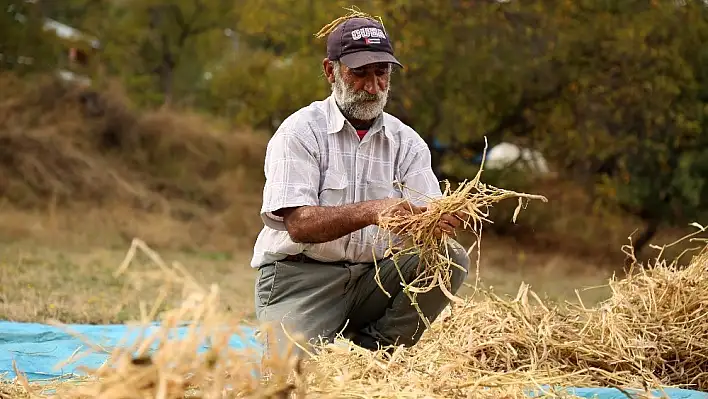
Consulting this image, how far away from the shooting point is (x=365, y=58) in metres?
3.83

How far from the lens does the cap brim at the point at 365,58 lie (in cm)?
381

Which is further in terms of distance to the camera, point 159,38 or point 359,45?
point 159,38

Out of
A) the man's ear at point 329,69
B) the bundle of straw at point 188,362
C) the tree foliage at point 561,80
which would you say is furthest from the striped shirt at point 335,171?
the tree foliage at point 561,80

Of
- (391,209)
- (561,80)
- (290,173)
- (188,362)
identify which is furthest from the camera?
(561,80)

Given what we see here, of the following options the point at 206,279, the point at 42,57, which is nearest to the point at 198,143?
the point at 42,57

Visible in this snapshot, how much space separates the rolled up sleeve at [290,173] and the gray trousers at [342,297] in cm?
23

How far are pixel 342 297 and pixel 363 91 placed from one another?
796 millimetres

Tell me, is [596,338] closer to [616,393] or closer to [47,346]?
[616,393]

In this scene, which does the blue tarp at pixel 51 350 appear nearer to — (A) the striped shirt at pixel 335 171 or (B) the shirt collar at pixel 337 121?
(A) the striped shirt at pixel 335 171

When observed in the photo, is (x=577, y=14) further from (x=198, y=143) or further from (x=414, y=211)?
(x=414, y=211)

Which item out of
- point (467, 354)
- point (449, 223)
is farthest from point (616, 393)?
point (449, 223)

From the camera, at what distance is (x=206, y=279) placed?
8.08m

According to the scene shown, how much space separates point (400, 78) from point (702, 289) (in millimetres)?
6443

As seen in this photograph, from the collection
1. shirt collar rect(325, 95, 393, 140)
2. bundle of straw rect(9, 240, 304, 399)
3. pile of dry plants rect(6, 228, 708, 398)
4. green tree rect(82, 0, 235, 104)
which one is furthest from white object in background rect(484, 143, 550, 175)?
bundle of straw rect(9, 240, 304, 399)
